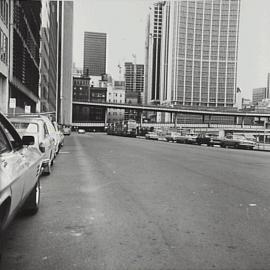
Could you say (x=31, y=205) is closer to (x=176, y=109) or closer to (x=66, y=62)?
(x=176, y=109)

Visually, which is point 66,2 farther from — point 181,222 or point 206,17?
point 181,222

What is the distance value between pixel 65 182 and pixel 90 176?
122 cm

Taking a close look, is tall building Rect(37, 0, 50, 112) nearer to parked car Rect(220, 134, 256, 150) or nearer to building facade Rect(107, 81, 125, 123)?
parked car Rect(220, 134, 256, 150)

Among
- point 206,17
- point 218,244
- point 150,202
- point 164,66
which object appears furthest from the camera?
point 164,66

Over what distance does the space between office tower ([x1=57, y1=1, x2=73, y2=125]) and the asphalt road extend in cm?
12269

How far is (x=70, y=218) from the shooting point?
6270 mm

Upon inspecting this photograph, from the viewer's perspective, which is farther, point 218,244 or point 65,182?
point 65,182

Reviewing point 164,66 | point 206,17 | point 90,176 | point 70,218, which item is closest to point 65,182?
point 90,176

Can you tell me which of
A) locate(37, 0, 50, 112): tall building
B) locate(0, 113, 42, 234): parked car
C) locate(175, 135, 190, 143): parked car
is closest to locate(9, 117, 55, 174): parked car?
locate(0, 113, 42, 234): parked car

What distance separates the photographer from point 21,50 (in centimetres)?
4469

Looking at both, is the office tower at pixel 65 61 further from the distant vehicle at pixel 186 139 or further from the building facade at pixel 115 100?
the distant vehicle at pixel 186 139

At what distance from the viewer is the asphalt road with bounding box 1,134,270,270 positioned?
14.4ft

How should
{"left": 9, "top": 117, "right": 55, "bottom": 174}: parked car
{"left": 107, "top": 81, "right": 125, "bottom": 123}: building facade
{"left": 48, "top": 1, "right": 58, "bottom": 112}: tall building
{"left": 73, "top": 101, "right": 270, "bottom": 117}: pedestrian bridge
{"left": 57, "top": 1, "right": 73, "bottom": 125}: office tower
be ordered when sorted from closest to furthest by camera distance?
{"left": 9, "top": 117, "right": 55, "bottom": 174}: parked car < {"left": 48, "top": 1, "right": 58, "bottom": 112}: tall building < {"left": 57, "top": 1, "right": 73, "bottom": 125}: office tower < {"left": 73, "top": 101, "right": 270, "bottom": 117}: pedestrian bridge < {"left": 107, "top": 81, "right": 125, "bottom": 123}: building facade

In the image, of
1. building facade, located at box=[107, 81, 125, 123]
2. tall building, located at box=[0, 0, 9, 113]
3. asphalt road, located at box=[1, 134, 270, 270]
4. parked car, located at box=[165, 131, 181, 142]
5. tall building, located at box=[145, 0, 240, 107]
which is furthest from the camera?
building facade, located at box=[107, 81, 125, 123]
